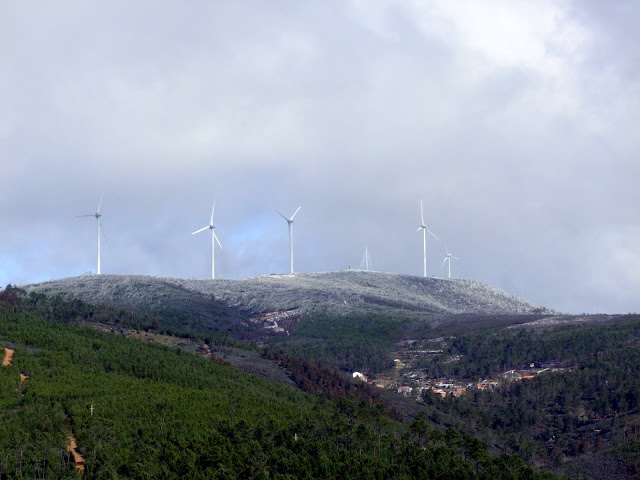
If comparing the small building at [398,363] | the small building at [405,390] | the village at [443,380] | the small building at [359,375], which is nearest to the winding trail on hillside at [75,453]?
the village at [443,380]

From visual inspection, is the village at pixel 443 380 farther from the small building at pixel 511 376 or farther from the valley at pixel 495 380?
the valley at pixel 495 380

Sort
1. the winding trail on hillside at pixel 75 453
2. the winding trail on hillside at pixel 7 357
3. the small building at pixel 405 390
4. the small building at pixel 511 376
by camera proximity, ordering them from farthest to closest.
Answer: the small building at pixel 511 376, the small building at pixel 405 390, the winding trail on hillside at pixel 7 357, the winding trail on hillside at pixel 75 453

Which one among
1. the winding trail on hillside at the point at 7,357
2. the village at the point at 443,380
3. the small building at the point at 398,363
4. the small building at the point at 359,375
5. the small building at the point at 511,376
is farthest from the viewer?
the small building at the point at 398,363

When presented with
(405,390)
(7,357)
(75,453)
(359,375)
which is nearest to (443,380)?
(405,390)

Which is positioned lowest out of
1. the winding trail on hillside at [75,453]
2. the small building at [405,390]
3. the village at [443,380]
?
the winding trail on hillside at [75,453]

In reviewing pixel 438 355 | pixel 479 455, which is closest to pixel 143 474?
pixel 479 455

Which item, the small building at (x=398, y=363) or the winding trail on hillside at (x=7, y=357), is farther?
the small building at (x=398, y=363)

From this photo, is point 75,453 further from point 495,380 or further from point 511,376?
point 511,376

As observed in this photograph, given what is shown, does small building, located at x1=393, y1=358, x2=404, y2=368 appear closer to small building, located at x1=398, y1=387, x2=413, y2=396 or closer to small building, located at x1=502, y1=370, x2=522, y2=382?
small building, located at x1=398, y1=387, x2=413, y2=396

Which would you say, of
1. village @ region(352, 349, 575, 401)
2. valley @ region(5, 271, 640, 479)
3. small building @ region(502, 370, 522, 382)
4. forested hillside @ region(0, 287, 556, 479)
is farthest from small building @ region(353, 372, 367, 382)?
forested hillside @ region(0, 287, 556, 479)
